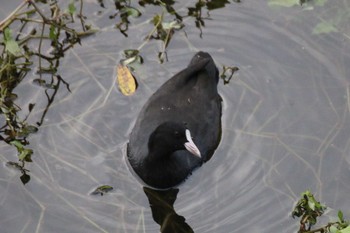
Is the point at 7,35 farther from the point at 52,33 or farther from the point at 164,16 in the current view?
the point at 164,16

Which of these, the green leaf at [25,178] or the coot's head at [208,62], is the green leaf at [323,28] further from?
the green leaf at [25,178]

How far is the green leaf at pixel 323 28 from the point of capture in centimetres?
803

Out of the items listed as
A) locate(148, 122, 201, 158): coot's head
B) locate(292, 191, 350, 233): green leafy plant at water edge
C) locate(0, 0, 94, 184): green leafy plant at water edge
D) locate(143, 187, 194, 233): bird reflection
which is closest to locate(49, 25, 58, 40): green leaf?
locate(0, 0, 94, 184): green leafy plant at water edge

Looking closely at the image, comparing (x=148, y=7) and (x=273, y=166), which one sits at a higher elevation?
(x=148, y=7)

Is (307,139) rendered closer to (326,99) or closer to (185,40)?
(326,99)

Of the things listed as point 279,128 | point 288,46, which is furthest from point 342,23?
point 279,128

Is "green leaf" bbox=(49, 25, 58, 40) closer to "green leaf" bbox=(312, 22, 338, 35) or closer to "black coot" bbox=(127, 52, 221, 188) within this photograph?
"black coot" bbox=(127, 52, 221, 188)

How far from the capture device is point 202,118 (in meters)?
6.99

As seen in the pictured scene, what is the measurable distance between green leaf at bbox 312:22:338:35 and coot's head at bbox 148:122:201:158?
1.95 metres

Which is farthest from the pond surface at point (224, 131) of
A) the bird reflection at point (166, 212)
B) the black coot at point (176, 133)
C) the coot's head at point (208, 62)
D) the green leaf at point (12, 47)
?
the green leaf at point (12, 47)

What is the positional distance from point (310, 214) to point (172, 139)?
112 centimetres

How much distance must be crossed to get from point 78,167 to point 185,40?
Result: 1.65 metres

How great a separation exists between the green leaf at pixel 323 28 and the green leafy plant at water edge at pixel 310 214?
186cm

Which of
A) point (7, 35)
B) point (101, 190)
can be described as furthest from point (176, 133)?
point (7, 35)
